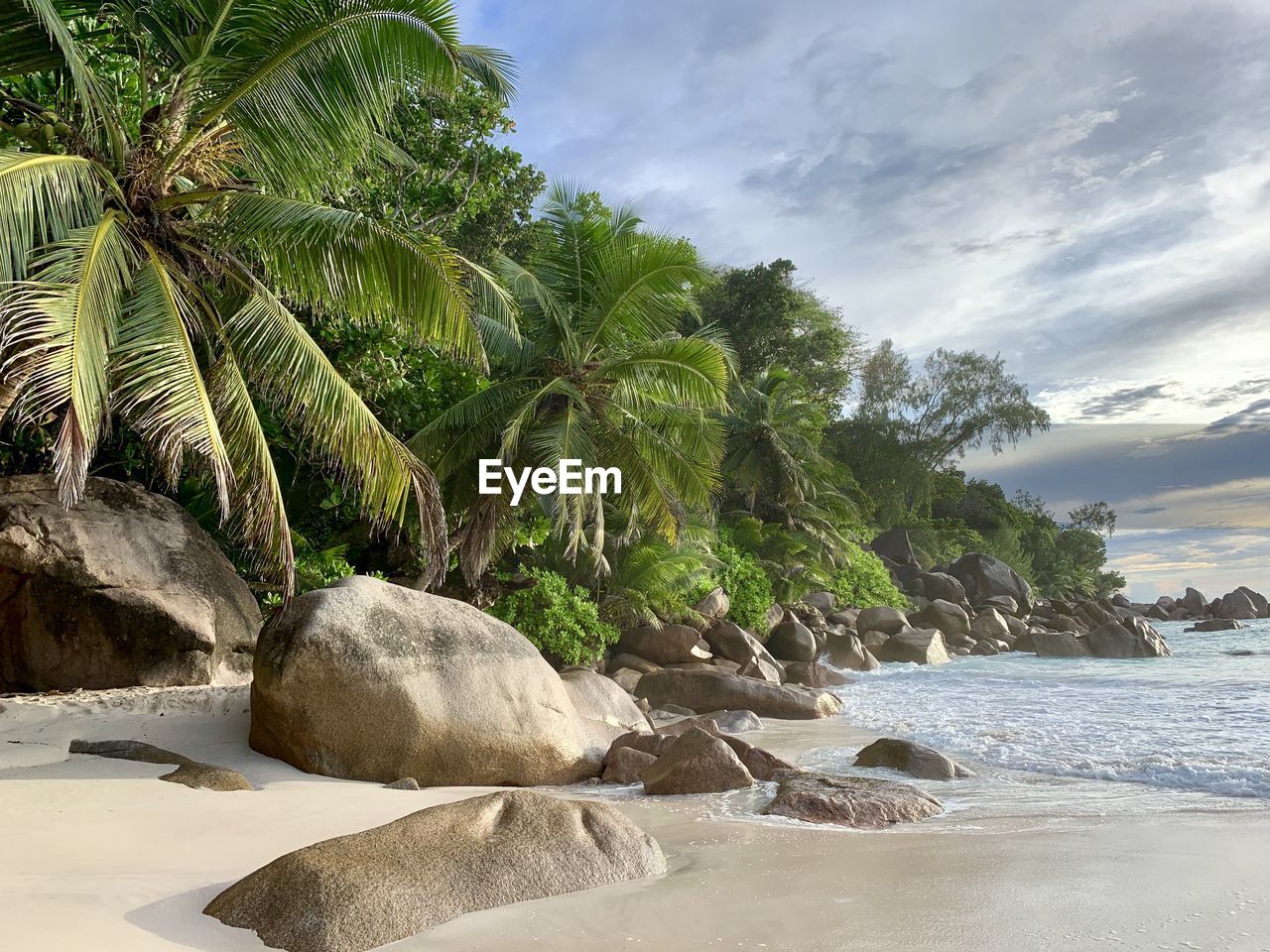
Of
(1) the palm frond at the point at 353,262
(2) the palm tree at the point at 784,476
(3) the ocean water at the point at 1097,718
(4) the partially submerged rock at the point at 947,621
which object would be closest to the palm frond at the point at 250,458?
(1) the palm frond at the point at 353,262

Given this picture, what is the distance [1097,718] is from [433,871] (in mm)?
9492

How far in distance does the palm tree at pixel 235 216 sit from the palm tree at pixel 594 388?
13.1 ft

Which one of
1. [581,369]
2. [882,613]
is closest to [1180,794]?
[581,369]

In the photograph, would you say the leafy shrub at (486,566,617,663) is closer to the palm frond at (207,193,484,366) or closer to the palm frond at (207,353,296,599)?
the palm frond at (207,353,296,599)

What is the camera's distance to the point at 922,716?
38.2ft

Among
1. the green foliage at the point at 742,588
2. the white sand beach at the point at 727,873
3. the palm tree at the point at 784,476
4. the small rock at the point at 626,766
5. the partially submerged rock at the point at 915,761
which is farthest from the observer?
the palm tree at the point at 784,476

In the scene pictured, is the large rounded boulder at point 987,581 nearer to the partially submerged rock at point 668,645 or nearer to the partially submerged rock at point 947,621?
the partially submerged rock at point 947,621

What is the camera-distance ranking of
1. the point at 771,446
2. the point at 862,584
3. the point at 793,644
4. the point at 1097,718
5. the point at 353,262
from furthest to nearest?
the point at 862,584 → the point at 771,446 → the point at 793,644 → the point at 1097,718 → the point at 353,262

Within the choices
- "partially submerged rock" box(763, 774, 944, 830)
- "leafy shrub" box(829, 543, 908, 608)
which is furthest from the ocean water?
"leafy shrub" box(829, 543, 908, 608)

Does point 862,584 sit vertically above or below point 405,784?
above

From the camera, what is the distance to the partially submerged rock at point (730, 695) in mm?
11992

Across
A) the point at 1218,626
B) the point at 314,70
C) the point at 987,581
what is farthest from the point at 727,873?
the point at 1218,626

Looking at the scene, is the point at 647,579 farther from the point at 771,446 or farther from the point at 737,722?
the point at 771,446

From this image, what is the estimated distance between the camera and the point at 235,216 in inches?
338
